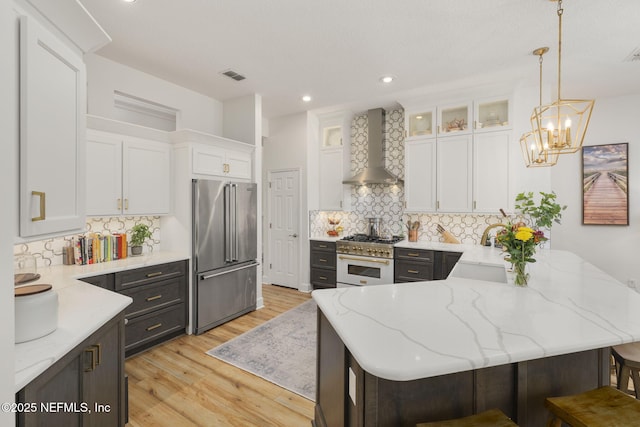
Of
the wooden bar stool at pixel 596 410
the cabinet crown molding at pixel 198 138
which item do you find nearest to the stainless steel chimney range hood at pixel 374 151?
the cabinet crown molding at pixel 198 138

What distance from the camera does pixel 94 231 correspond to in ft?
9.87

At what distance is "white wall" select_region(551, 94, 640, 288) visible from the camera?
3.90 metres

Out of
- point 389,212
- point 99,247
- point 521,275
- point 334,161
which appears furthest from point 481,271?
point 99,247

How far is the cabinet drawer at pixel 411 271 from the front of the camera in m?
3.83

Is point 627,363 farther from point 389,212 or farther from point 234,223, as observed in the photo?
point 234,223

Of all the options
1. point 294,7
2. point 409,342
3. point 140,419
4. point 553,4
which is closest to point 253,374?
point 140,419

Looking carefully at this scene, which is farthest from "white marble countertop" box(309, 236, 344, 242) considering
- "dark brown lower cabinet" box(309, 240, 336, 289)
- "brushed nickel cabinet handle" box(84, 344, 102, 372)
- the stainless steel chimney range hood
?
"brushed nickel cabinet handle" box(84, 344, 102, 372)

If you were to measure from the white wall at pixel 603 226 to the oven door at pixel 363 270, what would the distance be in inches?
101

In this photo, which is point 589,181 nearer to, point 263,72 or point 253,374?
point 263,72

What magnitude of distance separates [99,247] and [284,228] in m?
2.74

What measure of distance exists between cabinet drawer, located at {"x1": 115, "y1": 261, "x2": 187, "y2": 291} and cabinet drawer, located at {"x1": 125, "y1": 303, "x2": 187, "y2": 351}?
13.0 inches

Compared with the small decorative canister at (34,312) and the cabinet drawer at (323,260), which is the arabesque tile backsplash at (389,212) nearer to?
the cabinet drawer at (323,260)

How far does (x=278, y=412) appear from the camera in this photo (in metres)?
2.09

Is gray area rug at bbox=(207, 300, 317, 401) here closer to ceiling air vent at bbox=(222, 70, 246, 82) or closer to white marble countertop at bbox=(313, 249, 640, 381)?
white marble countertop at bbox=(313, 249, 640, 381)
